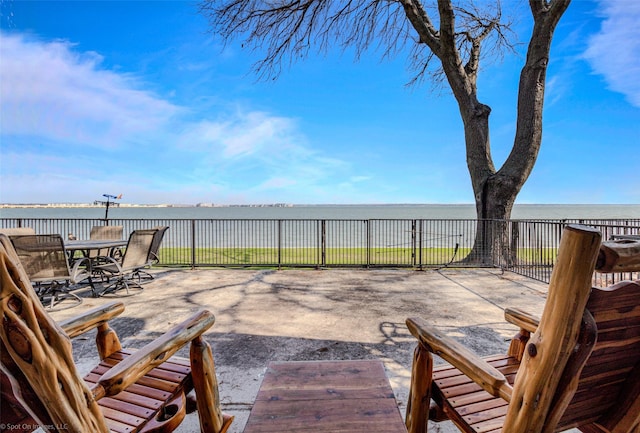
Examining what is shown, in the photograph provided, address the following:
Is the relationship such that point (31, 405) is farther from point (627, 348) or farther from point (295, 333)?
point (295, 333)

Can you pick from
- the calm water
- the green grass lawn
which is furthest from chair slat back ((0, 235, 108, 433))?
the calm water

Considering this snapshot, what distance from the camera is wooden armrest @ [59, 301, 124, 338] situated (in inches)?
61.7

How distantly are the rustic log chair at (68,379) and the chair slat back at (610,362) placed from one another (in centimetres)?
148

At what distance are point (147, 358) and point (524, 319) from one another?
1994 millimetres

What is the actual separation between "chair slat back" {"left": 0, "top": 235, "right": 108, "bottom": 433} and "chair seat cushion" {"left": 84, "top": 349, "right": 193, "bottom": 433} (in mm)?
569

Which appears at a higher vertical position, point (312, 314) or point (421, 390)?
point (421, 390)

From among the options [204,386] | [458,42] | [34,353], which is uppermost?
[458,42]

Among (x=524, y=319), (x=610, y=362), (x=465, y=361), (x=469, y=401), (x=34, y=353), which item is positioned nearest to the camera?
(x=34, y=353)

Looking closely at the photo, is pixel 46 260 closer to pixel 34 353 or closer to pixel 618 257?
pixel 34 353

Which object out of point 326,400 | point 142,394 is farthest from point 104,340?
point 326,400

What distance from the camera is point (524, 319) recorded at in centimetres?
173

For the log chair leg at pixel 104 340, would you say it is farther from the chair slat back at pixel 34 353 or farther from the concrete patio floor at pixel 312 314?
the chair slat back at pixel 34 353

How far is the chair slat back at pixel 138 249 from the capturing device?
16.1ft

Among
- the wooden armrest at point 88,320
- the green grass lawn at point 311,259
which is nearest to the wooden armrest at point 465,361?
the wooden armrest at point 88,320
